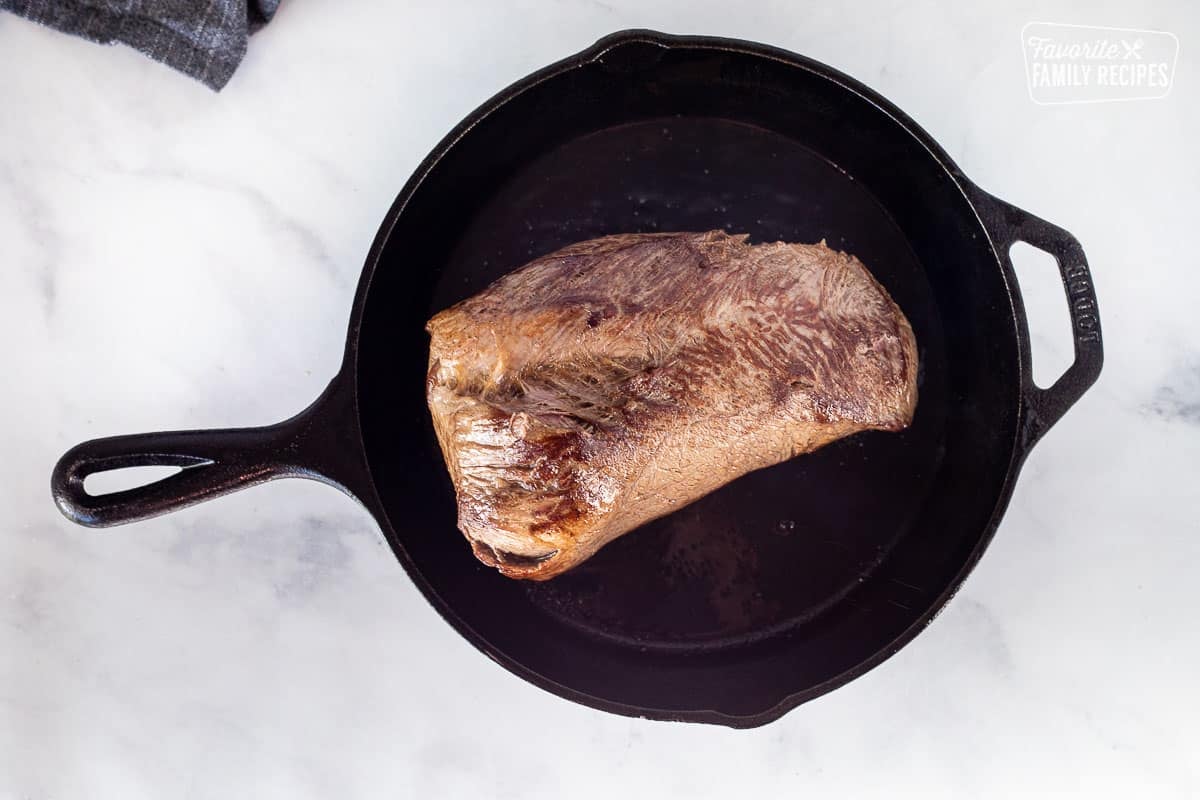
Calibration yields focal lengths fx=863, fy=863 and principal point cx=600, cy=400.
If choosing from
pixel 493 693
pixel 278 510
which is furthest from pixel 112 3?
pixel 493 693

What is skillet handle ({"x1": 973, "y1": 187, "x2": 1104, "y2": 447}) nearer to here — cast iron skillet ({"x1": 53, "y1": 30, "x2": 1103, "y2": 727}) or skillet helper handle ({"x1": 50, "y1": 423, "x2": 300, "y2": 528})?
A: cast iron skillet ({"x1": 53, "y1": 30, "x2": 1103, "y2": 727})

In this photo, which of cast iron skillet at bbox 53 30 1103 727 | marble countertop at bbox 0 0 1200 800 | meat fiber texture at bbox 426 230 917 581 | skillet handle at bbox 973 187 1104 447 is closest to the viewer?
meat fiber texture at bbox 426 230 917 581

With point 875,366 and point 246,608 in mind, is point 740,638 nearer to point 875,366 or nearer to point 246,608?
point 875,366

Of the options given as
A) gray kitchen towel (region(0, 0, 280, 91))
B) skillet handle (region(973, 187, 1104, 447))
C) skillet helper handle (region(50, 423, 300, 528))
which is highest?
skillet handle (region(973, 187, 1104, 447))

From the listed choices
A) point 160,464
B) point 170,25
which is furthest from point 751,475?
Answer: point 170,25

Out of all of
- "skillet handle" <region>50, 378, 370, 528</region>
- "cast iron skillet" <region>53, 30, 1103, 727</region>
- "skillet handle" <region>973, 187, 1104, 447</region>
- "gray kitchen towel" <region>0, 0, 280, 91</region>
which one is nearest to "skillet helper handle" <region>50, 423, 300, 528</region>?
"skillet handle" <region>50, 378, 370, 528</region>

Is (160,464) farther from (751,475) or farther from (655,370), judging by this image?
(751,475)

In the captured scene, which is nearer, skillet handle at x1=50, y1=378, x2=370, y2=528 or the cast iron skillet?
skillet handle at x1=50, y1=378, x2=370, y2=528
